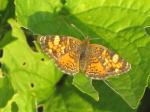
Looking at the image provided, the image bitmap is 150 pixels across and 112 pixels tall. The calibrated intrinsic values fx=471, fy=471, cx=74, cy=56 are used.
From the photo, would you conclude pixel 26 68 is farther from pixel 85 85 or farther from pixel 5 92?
pixel 85 85

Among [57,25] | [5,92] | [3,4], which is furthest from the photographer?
[3,4]

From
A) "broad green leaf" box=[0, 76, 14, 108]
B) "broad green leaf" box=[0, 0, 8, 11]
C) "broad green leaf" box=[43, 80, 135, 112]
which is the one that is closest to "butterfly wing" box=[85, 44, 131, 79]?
"broad green leaf" box=[43, 80, 135, 112]

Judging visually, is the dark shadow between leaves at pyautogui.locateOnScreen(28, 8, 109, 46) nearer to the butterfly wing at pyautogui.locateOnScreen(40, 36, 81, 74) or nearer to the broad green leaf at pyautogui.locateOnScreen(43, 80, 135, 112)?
the butterfly wing at pyautogui.locateOnScreen(40, 36, 81, 74)

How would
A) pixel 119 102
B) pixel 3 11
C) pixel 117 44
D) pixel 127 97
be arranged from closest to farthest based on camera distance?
pixel 127 97 < pixel 117 44 < pixel 119 102 < pixel 3 11

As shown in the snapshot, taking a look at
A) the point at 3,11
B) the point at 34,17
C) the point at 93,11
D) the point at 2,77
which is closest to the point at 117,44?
the point at 93,11

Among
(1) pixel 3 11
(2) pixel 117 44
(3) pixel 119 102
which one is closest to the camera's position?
(2) pixel 117 44

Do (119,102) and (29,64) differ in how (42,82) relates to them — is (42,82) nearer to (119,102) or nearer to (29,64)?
(29,64)

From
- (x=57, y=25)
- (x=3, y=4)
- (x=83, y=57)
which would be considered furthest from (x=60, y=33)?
(x=3, y=4)
